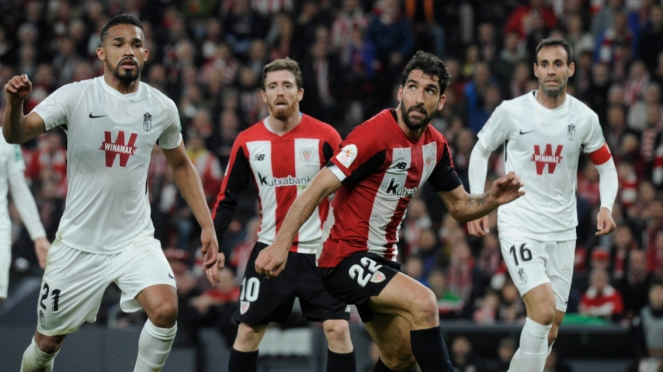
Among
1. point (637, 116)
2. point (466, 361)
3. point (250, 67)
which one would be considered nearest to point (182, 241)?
point (250, 67)

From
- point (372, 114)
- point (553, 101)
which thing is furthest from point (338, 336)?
point (372, 114)

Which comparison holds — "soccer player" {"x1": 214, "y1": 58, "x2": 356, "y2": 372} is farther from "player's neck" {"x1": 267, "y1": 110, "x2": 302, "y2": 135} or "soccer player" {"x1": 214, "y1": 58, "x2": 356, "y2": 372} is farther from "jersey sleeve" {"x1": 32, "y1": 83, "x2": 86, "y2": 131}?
"jersey sleeve" {"x1": 32, "y1": 83, "x2": 86, "y2": 131}

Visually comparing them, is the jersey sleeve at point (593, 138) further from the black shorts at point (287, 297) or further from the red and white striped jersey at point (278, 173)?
the black shorts at point (287, 297)

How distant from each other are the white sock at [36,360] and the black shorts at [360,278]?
2.07 m

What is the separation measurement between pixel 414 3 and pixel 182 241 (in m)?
5.78

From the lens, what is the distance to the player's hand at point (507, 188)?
6324 millimetres

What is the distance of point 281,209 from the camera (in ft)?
26.6

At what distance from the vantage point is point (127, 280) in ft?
22.8

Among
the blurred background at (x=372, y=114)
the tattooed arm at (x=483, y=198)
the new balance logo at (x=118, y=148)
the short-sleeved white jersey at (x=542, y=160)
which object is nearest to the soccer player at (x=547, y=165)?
the short-sleeved white jersey at (x=542, y=160)

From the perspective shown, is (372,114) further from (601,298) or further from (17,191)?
(17,191)

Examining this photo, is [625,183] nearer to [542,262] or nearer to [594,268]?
[594,268]

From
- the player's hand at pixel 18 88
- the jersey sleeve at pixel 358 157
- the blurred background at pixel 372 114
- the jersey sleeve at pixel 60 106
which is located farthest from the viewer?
the blurred background at pixel 372 114

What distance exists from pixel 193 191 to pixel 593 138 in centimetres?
337

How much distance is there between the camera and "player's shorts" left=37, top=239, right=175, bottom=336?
6980 mm
